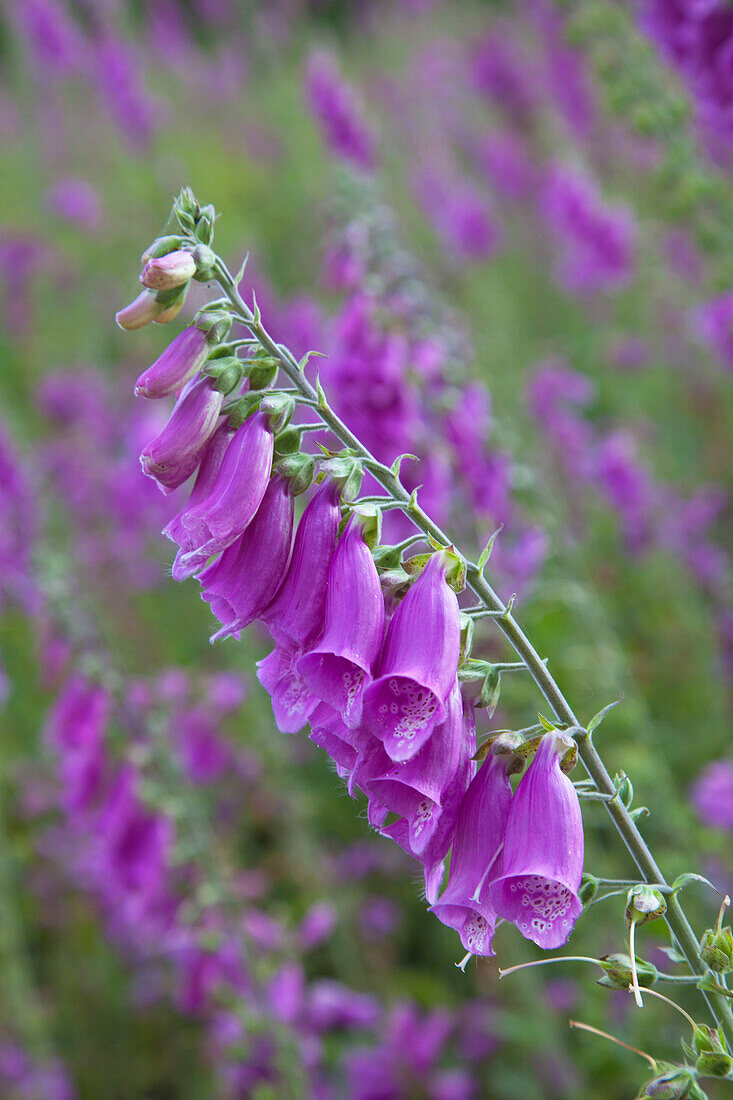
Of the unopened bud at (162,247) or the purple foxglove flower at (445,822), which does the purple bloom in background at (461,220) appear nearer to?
the unopened bud at (162,247)

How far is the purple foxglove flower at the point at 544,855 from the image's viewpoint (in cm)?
109

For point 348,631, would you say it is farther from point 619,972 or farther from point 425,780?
point 619,972

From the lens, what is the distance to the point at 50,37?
→ 1120 centimetres

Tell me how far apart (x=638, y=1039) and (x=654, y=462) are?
405cm

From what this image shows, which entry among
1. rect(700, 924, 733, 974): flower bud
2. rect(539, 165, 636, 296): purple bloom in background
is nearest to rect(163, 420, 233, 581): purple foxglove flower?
rect(700, 924, 733, 974): flower bud

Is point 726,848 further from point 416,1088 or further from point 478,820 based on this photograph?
point 478,820

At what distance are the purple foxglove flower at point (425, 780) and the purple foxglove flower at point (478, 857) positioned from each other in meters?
0.05

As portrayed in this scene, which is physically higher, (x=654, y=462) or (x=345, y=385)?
(x=345, y=385)

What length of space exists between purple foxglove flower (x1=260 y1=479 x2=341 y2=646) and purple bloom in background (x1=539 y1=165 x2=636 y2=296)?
5.47m

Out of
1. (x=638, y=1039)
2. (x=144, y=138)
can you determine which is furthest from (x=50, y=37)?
(x=638, y=1039)

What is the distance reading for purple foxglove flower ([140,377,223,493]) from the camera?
119 centimetres

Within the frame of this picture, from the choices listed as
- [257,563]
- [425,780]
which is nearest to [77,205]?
[257,563]

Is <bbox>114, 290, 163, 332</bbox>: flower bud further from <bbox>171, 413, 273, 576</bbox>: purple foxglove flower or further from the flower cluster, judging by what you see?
<bbox>171, 413, 273, 576</bbox>: purple foxglove flower

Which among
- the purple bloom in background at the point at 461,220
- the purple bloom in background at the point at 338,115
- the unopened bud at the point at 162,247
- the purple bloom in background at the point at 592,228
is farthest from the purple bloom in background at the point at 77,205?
the unopened bud at the point at 162,247
